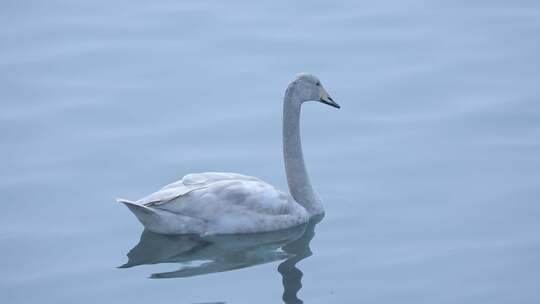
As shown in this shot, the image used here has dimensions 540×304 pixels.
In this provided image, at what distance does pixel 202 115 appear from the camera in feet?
41.4

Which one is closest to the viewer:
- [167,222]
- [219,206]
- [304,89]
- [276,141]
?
[167,222]

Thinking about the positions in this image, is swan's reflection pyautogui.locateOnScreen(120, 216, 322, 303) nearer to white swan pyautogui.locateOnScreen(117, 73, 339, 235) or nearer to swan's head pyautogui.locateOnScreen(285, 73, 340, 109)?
white swan pyautogui.locateOnScreen(117, 73, 339, 235)

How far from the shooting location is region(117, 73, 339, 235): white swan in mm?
10375

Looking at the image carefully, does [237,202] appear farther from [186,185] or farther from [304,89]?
[304,89]

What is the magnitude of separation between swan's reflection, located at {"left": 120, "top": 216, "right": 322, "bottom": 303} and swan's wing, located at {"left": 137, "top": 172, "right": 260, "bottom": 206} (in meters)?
0.33

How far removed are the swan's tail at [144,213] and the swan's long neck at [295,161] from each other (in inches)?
55.3

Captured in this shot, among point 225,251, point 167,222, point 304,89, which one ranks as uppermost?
point 304,89

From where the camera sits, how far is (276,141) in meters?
12.1

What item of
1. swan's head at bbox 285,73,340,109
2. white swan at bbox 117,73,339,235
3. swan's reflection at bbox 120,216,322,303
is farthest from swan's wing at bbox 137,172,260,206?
swan's head at bbox 285,73,340,109

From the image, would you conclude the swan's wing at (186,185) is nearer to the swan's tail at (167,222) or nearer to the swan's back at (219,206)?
the swan's back at (219,206)

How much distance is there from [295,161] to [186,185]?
1075 mm

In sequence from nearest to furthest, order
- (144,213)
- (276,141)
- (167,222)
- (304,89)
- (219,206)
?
(144,213) → (167,222) → (219,206) → (304,89) → (276,141)

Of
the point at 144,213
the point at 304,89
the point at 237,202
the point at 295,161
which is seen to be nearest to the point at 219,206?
the point at 237,202

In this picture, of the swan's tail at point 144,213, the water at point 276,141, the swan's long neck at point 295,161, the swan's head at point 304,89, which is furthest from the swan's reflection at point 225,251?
the swan's head at point 304,89
